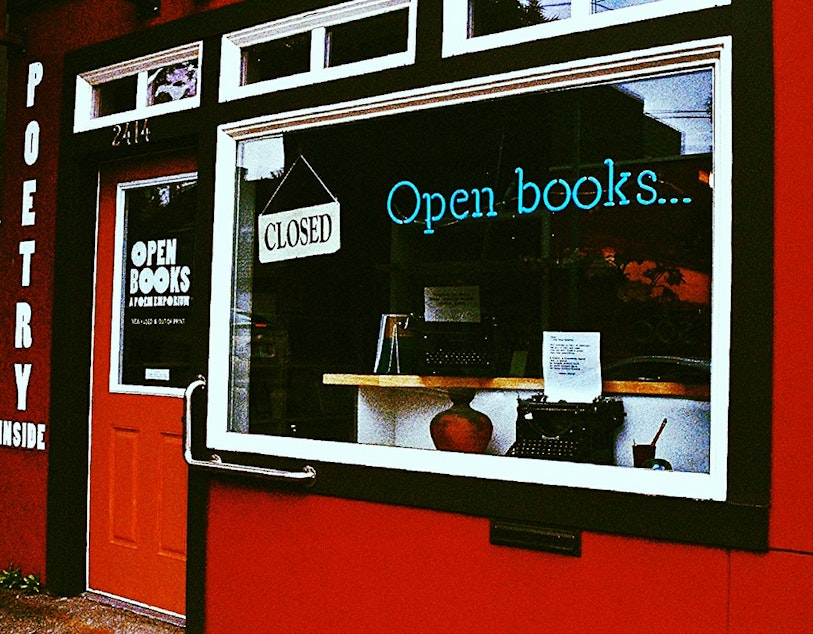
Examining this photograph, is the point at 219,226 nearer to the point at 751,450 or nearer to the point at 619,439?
the point at 619,439

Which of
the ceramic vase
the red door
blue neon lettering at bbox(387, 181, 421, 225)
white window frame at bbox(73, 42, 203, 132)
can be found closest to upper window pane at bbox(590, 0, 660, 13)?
blue neon lettering at bbox(387, 181, 421, 225)

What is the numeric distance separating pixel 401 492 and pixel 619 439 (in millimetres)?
882

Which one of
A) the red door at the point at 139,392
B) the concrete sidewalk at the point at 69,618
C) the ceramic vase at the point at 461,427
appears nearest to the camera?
the ceramic vase at the point at 461,427

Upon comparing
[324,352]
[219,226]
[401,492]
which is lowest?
[401,492]

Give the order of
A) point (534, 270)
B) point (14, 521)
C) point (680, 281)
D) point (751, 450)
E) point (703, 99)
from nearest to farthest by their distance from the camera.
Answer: point (751, 450), point (703, 99), point (680, 281), point (534, 270), point (14, 521)

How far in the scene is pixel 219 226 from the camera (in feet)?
14.4

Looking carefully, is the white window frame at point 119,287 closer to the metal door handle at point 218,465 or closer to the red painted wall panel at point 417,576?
the metal door handle at point 218,465

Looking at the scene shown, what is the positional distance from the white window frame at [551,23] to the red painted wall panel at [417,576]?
1794mm

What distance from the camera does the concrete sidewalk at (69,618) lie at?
15.0ft

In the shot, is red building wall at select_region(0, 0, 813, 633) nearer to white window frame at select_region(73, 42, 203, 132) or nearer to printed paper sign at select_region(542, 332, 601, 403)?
white window frame at select_region(73, 42, 203, 132)

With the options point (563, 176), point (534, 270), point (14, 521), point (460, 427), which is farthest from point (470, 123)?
point (14, 521)

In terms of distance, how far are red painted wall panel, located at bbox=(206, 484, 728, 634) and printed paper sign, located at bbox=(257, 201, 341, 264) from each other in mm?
1138

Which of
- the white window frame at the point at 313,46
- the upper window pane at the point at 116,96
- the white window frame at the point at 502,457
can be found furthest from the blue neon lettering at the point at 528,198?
the upper window pane at the point at 116,96

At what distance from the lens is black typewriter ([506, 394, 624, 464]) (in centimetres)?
353
